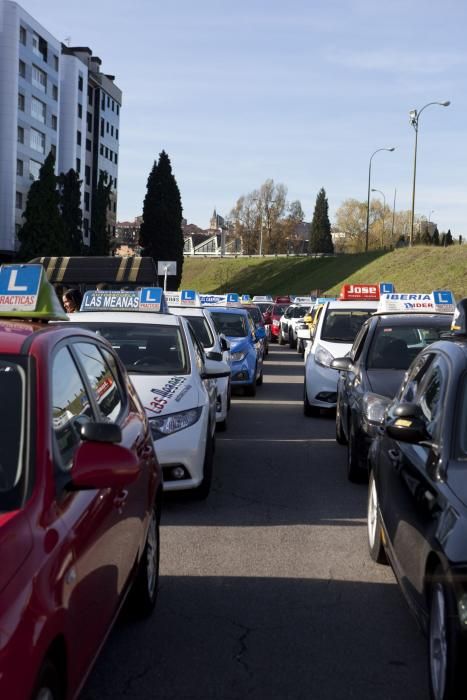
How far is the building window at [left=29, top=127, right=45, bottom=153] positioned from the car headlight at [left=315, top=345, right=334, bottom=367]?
65.6 m

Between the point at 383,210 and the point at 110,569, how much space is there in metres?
146

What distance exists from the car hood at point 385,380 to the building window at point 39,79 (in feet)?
234

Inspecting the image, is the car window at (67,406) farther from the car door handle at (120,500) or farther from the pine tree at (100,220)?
the pine tree at (100,220)

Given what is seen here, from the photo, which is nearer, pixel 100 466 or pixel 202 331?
pixel 100 466

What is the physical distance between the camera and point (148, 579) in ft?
17.2

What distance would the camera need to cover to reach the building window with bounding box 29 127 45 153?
76.8 metres

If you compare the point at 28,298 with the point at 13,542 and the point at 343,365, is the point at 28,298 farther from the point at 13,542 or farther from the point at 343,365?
the point at 343,365

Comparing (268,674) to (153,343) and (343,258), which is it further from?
(343,258)

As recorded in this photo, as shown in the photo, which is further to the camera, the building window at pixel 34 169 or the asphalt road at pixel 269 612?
the building window at pixel 34 169

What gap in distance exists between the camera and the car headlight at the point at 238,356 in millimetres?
17878

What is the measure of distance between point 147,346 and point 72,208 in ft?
250

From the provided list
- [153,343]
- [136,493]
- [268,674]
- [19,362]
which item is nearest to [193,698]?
[268,674]

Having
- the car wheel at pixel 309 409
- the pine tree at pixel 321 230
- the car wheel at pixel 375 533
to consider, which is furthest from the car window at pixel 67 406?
the pine tree at pixel 321 230

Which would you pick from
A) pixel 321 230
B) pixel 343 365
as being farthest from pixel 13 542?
pixel 321 230
